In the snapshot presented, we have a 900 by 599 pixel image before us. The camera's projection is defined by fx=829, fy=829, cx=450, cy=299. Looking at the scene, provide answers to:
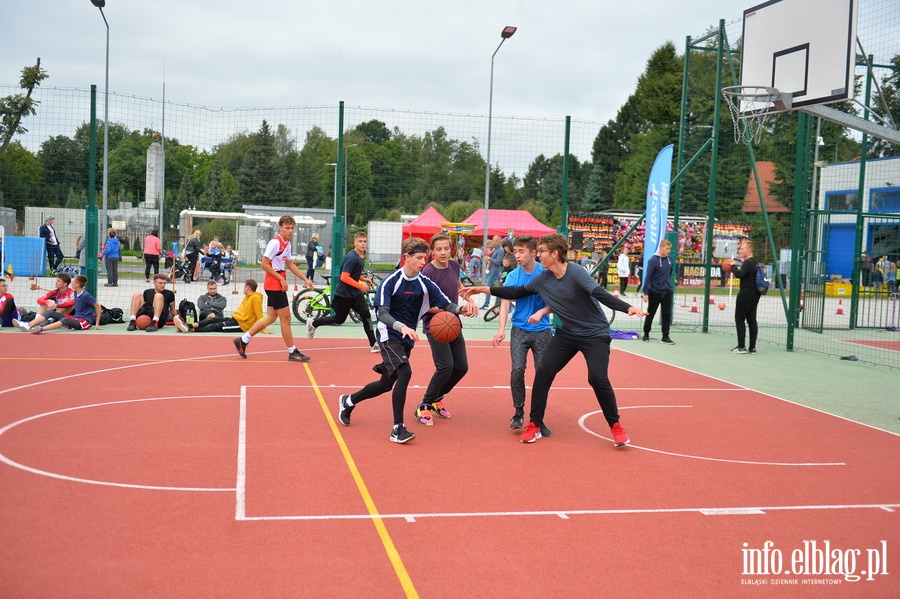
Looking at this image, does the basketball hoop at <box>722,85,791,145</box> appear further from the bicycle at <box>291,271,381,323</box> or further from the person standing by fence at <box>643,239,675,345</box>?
the bicycle at <box>291,271,381,323</box>

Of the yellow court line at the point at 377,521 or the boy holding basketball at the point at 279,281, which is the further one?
the boy holding basketball at the point at 279,281

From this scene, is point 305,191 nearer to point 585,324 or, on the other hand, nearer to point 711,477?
point 585,324

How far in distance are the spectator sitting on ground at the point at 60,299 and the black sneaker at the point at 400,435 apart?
957 centimetres

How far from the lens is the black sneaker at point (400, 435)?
7121 millimetres

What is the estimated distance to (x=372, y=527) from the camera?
5.03 m

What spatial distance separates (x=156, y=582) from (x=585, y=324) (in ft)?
14.2

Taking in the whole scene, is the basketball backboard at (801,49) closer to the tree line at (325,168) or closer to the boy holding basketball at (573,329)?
the tree line at (325,168)

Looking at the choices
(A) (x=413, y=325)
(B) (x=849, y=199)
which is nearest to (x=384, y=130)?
(A) (x=413, y=325)

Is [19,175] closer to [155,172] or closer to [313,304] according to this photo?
[155,172]

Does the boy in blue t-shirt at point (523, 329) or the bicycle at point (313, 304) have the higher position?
the boy in blue t-shirt at point (523, 329)

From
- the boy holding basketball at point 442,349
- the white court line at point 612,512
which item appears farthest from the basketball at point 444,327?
the white court line at point 612,512

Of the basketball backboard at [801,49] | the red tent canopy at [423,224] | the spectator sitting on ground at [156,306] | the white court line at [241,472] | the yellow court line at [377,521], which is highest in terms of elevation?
the basketball backboard at [801,49]

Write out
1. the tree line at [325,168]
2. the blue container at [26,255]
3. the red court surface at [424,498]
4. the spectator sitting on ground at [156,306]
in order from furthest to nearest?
the blue container at [26,255]
the tree line at [325,168]
the spectator sitting on ground at [156,306]
the red court surface at [424,498]

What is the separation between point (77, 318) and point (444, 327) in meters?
9.40
